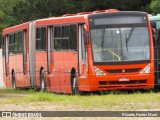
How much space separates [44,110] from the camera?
18719 millimetres

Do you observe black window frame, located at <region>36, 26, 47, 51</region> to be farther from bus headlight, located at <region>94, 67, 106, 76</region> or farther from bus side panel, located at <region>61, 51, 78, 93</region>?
bus headlight, located at <region>94, 67, 106, 76</region>

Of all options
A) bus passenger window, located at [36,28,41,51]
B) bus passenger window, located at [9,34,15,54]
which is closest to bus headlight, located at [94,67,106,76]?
bus passenger window, located at [36,28,41,51]

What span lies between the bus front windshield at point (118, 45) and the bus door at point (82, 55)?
49 cm

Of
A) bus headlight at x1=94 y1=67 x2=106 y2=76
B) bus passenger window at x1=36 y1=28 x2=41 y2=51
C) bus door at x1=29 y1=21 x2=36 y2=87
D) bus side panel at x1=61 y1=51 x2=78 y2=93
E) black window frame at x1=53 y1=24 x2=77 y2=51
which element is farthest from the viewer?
bus door at x1=29 y1=21 x2=36 y2=87

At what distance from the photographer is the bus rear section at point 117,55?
26.6 m

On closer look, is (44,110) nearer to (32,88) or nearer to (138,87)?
(138,87)

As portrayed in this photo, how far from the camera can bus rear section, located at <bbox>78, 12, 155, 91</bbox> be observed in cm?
2656

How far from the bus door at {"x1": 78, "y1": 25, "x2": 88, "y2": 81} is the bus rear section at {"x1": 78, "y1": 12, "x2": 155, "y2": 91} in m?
0.07

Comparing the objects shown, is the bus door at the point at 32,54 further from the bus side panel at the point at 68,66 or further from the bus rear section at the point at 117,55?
the bus rear section at the point at 117,55

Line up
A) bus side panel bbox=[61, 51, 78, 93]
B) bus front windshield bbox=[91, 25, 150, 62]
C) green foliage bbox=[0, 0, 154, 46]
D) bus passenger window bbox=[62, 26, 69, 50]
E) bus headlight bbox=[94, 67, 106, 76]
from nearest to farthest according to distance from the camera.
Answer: bus headlight bbox=[94, 67, 106, 76] → bus front windshield bbox=[91, 25, 150, 62] → bus side panel bbox=[61, 51, 78, 93] → bus passenger window bbox=[62, 26, 69, 50] → green foliage bbox=[0, 0, 154, 46]

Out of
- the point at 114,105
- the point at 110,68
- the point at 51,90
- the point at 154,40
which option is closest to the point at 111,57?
the point at 110,68

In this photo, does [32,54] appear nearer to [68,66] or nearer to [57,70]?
[57,70]

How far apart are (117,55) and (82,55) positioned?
1.42m

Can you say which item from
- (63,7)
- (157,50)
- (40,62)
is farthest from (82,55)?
(63,7)
